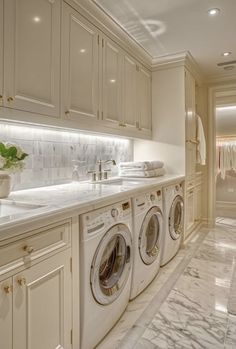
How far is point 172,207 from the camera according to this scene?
284 cm

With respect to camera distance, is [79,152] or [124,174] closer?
[79,152]

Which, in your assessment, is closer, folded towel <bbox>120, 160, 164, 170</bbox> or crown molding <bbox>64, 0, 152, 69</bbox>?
crown molding <bbox>64, 0, 152, 69</bbox>

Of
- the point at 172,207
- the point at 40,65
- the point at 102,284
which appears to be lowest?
the point at 102,284

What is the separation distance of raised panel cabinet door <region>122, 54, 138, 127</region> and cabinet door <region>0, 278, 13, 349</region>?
2100mm

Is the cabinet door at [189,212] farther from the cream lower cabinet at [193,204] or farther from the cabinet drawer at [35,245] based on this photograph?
the cabinet drawer at [35,245]

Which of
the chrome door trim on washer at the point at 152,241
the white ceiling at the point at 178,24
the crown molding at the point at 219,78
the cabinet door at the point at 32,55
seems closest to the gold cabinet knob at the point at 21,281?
the cabinet door at the point at 32,55

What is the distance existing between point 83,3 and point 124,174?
5.63ft

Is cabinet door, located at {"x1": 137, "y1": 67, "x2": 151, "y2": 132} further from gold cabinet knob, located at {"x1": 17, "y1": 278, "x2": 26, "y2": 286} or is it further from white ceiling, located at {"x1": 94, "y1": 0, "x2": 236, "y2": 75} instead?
gold cabinet knob, located at {"x1": 17, "y1": 278, "x2": 26, "y2": 286}

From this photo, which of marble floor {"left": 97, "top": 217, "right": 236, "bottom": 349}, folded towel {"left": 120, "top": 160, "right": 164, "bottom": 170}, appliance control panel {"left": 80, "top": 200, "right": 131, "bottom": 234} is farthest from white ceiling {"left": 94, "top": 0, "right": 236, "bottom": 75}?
marble floor {"left": 97, "top": 217, "right": 236, "bottom": 349}

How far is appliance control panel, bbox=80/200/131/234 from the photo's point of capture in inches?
55.7

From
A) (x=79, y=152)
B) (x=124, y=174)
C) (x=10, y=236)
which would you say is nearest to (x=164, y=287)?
(x=124, y=174)

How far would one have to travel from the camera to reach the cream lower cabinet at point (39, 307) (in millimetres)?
A: 976

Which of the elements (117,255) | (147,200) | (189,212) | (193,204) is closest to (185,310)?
(117,255)

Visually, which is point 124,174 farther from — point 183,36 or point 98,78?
point 183,36
